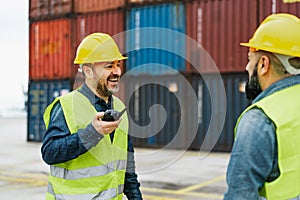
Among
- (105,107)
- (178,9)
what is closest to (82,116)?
(105,107)

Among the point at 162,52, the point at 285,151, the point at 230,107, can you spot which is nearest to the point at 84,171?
the point at 285,151

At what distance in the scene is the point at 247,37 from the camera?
14555mm

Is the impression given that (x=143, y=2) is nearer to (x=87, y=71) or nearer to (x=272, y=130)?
(x=87, y=71)

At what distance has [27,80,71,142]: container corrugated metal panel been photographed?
18.1m

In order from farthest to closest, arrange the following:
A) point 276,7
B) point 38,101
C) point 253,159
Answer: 1. point 38,101
2. point 276,7
3. point 253,159

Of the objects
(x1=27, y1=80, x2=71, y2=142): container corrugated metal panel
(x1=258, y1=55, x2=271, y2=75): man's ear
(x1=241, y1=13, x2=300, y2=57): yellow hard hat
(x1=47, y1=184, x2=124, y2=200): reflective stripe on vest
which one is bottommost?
(x1=27, y1=80, x2=71, y2=142): container corrugated metal panel

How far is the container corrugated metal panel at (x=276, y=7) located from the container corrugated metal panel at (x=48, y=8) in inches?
307

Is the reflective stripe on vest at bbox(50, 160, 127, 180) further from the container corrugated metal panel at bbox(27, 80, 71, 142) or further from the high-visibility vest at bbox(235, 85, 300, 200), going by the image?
the container corrugated metal panel at bbox(27, 80, 71, 142)

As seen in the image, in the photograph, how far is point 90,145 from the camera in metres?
2.46

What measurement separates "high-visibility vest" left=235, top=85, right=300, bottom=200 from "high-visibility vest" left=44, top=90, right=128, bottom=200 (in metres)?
1.11

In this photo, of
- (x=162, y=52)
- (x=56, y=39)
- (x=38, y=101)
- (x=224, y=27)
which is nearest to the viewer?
(x=162, y=52)

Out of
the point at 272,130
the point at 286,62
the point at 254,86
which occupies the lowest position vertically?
the point at 272,130

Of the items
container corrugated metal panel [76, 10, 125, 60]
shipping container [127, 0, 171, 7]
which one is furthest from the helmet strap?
container corrugated metal panel [76, 10, 125, 60]

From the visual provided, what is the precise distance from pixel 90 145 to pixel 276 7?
1282cm
